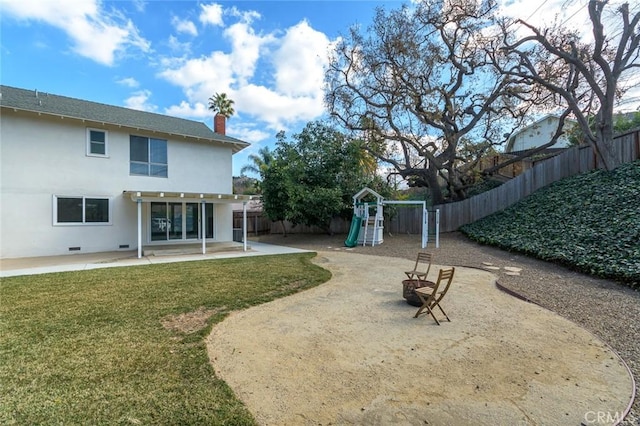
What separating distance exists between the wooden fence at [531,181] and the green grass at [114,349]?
11.3 meters

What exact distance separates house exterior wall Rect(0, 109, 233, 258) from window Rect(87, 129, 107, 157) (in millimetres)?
130

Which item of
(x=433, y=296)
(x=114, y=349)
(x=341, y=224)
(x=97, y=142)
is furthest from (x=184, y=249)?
(x=433, y=296)

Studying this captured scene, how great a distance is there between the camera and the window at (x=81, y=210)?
35.1 ft

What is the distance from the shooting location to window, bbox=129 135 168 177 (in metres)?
12.1

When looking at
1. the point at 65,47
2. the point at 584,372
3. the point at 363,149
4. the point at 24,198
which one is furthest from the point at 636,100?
the point at 24,198

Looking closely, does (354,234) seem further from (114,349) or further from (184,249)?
(114,349)

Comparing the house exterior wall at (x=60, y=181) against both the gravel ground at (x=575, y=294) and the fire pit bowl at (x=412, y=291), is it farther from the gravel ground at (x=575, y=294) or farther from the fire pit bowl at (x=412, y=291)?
the fire pit bowl at (x=412, y=291)

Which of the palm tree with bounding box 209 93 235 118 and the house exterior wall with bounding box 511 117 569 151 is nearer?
the house exterior wall with bounding box 511 117 569 151

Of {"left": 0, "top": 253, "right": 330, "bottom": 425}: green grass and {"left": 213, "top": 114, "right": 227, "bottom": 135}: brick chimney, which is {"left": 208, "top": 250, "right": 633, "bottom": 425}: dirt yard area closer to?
{"left": 0, "top": 253, "right": 330, "bottom": 425}: green grass

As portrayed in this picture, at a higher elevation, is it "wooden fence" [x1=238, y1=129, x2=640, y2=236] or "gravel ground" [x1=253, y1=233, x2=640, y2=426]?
"wooden fence" [x1=238, y1=129, x2=640, y2=236]

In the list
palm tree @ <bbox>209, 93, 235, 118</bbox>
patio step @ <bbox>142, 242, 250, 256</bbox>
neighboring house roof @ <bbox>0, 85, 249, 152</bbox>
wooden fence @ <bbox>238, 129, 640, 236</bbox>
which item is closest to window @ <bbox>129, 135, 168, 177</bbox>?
neighboring house roof @ <bbox>0, 85, 249, 152</bbox>

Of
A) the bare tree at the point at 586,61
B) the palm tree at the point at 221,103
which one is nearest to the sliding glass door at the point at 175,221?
the bare tree at the point at 586,61

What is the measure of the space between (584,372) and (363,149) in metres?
14.5

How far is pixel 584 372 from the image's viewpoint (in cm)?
306
